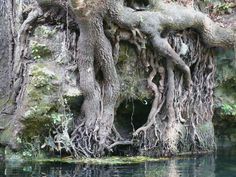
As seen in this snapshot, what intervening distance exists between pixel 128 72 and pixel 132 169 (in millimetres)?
2384

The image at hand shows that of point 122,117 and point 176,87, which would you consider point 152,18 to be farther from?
point 122,117

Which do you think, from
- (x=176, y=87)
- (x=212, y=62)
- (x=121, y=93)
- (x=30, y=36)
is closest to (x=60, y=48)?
(x=30, y=36)

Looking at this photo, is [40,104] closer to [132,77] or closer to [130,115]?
[132,77]

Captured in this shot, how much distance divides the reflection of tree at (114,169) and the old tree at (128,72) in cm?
62

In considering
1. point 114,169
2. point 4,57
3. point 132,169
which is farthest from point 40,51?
point 132,169

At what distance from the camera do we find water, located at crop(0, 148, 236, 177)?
7209 millimetres

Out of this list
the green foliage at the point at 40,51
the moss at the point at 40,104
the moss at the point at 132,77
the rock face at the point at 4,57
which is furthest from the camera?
the rock face at the point at 4,57

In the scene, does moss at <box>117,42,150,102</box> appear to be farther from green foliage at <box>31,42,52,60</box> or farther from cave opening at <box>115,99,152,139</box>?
green foliage at <box>31,42,52,60</box>

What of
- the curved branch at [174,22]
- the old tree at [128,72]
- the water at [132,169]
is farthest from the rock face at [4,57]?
the curved branch at [174,22]

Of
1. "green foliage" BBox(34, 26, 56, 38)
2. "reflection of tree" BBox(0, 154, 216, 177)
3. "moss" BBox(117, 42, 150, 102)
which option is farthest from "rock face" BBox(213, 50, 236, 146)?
"green foliage" BBox(34, 26, 56, 38)

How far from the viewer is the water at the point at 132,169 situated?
7.21 m

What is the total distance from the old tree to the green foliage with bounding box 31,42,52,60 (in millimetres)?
139

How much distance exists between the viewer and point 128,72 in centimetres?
941

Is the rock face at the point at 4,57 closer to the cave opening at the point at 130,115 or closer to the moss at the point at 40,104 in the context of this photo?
the moss at the point at 40,104
